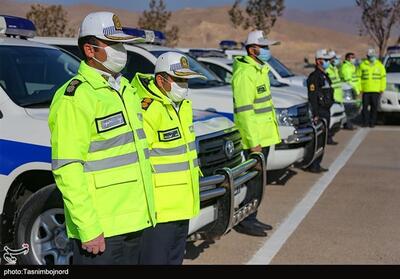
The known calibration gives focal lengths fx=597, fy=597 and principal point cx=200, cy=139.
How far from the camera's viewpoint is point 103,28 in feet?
9.50

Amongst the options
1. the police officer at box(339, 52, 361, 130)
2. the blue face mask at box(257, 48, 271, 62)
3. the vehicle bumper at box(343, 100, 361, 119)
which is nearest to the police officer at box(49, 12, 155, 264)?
the blue face mask at box(257, 48, 271, 62)

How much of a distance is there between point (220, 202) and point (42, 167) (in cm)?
133

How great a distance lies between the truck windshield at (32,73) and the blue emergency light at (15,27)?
0.54 meters

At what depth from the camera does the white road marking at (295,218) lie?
5.12m

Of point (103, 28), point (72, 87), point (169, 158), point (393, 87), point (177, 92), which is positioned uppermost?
point (103, 28)

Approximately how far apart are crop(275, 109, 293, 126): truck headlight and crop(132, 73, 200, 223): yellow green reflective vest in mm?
3858

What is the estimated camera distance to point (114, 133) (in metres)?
2.84

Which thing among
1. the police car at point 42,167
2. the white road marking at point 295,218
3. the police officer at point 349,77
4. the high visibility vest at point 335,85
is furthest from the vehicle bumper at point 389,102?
the police car at point 42,167

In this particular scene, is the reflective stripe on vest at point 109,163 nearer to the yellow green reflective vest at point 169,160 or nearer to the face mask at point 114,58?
the face mask at point 114,58

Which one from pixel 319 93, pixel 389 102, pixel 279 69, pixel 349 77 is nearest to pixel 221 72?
pixel 319 93

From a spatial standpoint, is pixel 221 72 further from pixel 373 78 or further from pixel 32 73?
pixel 32 73

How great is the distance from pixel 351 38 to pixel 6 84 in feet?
341

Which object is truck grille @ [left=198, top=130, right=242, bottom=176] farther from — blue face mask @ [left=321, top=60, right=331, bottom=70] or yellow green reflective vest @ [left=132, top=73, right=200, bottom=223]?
blue face mask @ [left=321, top=60, right=331, bottom=70]
